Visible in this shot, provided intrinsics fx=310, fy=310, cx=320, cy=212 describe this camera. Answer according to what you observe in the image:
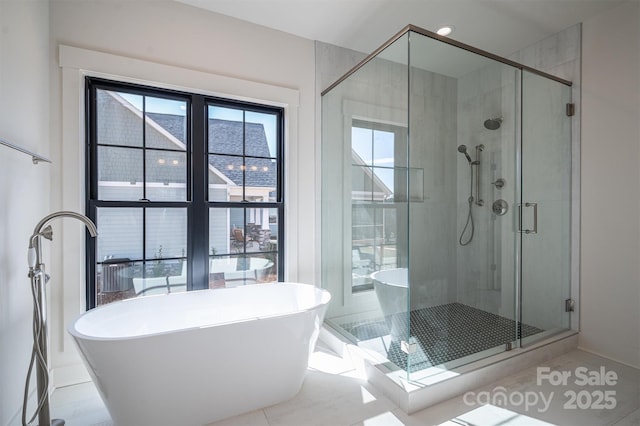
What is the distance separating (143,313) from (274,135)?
1.73m

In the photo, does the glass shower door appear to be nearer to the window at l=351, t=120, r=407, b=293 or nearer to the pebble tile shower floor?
the pebble tile shower floor

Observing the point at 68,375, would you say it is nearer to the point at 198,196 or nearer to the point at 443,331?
the point at 198,196

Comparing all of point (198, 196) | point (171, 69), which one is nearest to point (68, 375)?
point (198, 196)

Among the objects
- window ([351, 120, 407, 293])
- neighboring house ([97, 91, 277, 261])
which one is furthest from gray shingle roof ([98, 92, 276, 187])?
window ([351, 120, 407, 293])

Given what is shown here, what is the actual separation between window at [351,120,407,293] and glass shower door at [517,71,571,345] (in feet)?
3.85

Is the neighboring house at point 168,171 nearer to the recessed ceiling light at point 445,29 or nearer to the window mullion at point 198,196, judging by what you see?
the window mullion at point 198,196

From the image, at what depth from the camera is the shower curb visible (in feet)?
6.03

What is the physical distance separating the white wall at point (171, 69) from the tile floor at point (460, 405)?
0.58 m

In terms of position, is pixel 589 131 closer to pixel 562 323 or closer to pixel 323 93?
pixel 562 323

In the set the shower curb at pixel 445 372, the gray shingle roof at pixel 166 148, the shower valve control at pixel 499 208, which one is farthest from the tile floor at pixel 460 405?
the gray shingle roof at pixel 166 148

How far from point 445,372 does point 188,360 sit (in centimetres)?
155

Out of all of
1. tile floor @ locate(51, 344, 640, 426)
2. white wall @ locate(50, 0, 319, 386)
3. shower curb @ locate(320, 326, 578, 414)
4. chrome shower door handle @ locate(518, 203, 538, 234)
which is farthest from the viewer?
chrome shower door handle @ locate(518, 203, 538, 234)

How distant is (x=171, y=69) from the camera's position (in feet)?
7.57

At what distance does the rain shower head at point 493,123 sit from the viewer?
2.47 meters
